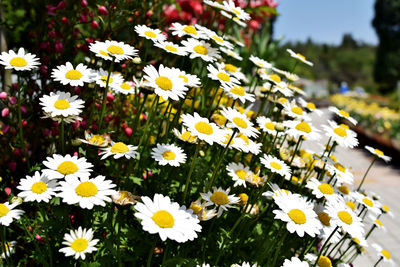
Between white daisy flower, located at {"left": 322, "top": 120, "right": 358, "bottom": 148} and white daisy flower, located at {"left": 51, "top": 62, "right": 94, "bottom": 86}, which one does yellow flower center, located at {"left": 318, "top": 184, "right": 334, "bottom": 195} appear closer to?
white daisy flower, located at {"left": 322, "top": 120, "right": 358, "bottom": 148}

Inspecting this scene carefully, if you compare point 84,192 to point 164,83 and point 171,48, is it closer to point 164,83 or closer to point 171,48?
point 164,83

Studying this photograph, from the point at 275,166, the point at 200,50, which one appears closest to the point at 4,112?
the point at 200,50

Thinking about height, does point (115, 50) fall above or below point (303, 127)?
above

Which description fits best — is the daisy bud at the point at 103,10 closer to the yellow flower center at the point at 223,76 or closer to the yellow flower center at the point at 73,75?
the yellow flower center at the point at 73,75

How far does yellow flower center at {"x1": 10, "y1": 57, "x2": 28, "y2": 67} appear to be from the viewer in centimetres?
135

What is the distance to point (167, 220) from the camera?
1043 mm

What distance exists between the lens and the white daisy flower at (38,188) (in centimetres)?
110

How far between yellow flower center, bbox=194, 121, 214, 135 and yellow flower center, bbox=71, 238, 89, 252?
0.56m

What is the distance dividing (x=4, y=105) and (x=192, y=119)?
1296 millimetres

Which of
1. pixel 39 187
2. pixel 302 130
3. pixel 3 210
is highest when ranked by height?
pixel 302 130

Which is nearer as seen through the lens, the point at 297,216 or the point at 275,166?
the point at 297,216

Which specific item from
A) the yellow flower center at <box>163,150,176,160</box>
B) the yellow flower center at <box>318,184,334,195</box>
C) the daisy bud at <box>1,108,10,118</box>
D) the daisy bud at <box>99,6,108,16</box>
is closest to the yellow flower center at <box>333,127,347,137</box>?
the yellow flower center at <box>318,184,334,195</box>

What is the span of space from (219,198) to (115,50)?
2.50 ft

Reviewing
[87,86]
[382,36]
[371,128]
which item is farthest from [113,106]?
[382,36]
